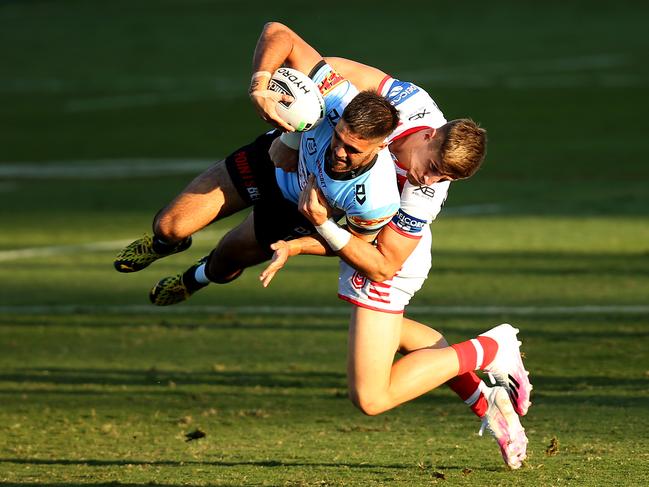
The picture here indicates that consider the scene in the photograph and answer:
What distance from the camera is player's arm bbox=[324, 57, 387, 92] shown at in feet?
25.5

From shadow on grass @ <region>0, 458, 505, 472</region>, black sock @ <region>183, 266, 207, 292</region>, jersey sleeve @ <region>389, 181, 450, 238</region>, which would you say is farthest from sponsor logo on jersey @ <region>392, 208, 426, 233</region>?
black sock @ <region>183, 266, 207, 292</region>

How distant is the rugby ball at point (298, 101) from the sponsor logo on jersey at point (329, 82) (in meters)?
0.19

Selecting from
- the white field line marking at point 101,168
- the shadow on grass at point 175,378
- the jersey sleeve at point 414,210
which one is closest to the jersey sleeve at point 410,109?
the jersey sleeve at point 414,210

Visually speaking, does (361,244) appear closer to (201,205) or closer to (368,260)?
(368,260)

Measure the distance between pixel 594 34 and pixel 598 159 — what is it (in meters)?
19.8

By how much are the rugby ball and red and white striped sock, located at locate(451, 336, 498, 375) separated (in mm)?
1480

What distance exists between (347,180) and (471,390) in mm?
1482

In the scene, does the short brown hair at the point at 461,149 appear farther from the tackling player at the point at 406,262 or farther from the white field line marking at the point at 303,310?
the white field line marking at the point at 303,310

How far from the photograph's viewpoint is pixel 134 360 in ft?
33.0

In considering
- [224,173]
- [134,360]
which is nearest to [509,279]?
[134,360]

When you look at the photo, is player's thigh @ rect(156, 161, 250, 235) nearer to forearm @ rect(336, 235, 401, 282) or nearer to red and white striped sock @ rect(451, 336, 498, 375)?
forearm @ rect(336, 235, 401, 282)

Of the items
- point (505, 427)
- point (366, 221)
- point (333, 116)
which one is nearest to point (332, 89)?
point (333, 116)

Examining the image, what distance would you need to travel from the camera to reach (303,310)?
11.5m

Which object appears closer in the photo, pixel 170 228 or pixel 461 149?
pixel 461 149
